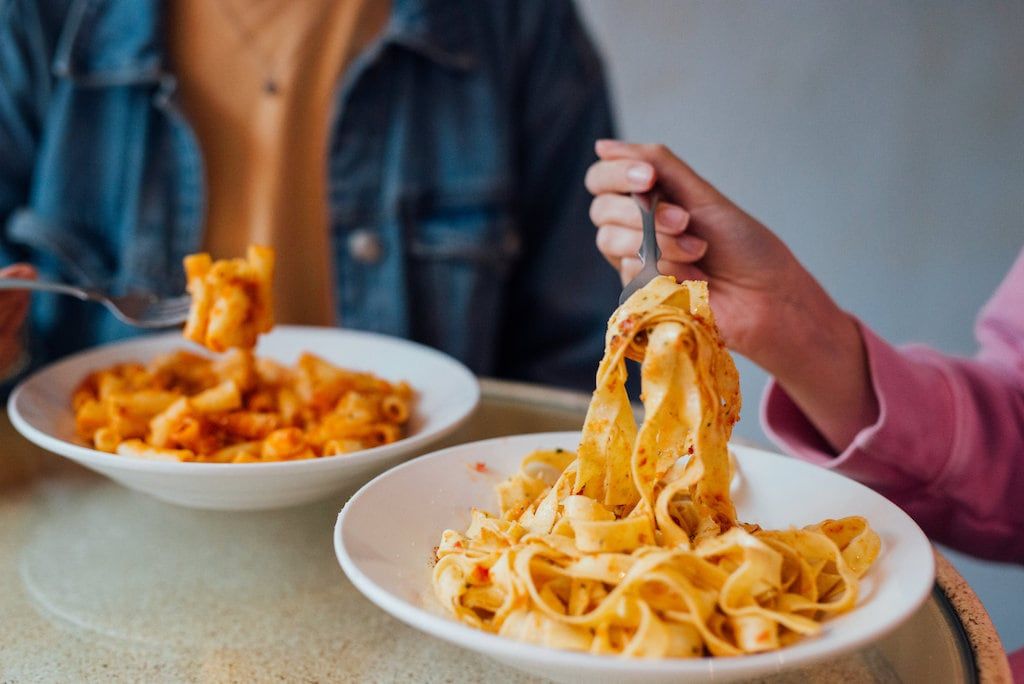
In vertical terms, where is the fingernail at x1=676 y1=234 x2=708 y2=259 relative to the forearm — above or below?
above

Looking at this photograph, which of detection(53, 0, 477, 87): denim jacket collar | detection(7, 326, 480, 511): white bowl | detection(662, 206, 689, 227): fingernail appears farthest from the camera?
detection(53, 0, 477, 87): denim jacket collar

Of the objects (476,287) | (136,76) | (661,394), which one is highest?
(136,76)

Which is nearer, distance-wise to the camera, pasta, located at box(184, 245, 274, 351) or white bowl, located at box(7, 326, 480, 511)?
white bowl, located at box(7, 326, 480, 511)

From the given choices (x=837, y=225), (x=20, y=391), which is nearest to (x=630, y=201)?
(x=20, y=391)

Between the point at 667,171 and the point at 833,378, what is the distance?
30cm

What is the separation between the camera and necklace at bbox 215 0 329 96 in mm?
1730

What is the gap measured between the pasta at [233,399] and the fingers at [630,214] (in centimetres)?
32

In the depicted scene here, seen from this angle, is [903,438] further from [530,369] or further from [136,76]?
[136,76]

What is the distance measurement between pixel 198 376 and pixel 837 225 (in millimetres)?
1880

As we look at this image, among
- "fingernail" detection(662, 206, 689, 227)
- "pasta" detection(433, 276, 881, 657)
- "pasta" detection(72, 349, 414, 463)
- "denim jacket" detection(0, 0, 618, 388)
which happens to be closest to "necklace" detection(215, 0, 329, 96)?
"denim jacket" detection(0, 0, 618, 388)

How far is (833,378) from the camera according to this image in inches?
39.5

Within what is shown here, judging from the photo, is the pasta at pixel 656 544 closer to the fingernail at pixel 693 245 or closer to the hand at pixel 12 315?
the fingernail at pixel 693 245

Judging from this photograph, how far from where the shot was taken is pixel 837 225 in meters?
2.46

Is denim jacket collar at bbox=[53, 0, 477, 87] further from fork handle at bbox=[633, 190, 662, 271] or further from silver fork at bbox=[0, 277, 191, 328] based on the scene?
fork handle at bbox=[633, 190, 662, 271]
